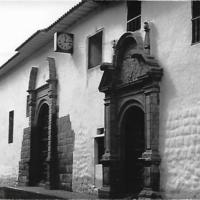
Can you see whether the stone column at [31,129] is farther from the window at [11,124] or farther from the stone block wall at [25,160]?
the window at [11,124]

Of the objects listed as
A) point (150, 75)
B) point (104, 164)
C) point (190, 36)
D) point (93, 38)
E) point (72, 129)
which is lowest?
point (104, 164)

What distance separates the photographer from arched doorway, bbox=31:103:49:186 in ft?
56.1

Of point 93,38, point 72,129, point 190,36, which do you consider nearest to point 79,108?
point 72,129

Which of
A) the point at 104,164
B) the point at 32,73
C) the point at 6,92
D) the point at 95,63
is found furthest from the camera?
the point at 6,92

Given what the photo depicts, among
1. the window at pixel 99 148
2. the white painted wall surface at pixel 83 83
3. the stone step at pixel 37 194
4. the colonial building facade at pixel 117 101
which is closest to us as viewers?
the colonial building facade at pixel 117 101

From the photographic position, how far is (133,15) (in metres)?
11.9

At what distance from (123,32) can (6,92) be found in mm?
10549

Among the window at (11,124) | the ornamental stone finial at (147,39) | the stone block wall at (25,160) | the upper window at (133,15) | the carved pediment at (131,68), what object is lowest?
the stone block wall at (25,160)

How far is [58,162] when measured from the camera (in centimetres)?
1516

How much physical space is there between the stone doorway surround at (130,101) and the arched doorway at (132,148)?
0.12 meters

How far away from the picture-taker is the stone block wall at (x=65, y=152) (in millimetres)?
14359

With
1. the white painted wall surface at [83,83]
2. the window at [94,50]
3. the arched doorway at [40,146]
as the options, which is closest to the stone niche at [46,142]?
the arched doorway at [40,146]

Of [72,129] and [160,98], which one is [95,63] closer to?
[72,129]

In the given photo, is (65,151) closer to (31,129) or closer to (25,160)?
(31,129)
